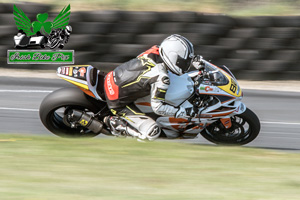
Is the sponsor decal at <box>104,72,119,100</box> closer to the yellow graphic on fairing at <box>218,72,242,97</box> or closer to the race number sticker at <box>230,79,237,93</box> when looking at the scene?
the yellow graphic on fairing at <box>218,72,242,97</box>

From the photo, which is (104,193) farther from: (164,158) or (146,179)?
(164,158)

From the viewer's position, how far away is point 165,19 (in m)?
11.1

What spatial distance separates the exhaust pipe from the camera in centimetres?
669

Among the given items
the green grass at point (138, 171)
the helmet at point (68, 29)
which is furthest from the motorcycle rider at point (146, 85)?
the helmet at point (68, 29)

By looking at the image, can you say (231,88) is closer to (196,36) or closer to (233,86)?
(233,86)

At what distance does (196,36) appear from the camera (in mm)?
11055

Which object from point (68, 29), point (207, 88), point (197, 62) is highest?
point (197, 62)

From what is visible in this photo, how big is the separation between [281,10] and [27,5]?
223 inches

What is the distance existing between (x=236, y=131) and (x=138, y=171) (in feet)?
8.09

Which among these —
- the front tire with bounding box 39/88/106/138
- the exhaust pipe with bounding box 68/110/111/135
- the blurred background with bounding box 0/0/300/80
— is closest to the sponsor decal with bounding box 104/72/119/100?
the front tire with bounding box 39/88/106/138

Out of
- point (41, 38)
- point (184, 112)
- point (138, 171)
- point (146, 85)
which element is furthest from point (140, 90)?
point (41, 38)

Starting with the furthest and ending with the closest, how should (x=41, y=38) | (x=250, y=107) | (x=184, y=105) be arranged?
(x=41, y=38)
(x=250, y=107)
(x=184, y=105)

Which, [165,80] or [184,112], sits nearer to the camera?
[165,80]

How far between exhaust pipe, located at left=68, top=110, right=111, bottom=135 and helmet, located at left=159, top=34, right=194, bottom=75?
3.95 ft
